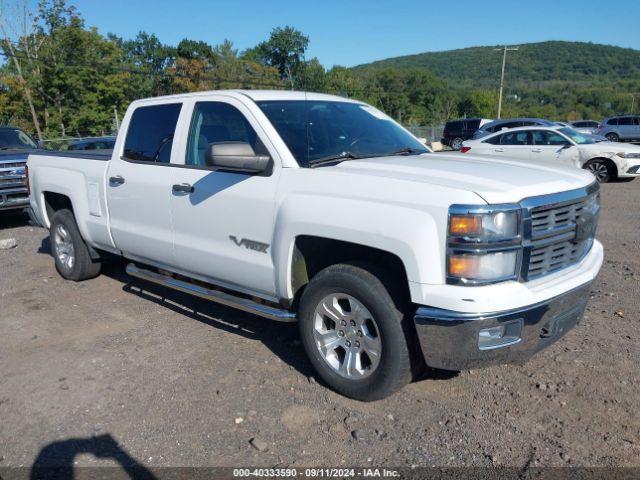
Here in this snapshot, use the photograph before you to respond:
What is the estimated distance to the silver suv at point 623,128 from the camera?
28.3 m

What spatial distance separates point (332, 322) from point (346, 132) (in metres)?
1.57

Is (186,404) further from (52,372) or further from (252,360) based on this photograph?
(52,372)

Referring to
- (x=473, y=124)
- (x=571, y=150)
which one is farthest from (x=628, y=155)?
(x=473, y=124)

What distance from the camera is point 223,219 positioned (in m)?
4.02

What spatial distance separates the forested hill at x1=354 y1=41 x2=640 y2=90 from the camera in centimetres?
12206

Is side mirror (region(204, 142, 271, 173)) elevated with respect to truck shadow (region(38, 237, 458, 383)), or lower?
elevated

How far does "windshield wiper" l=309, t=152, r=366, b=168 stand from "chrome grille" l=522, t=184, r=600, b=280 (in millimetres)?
1412

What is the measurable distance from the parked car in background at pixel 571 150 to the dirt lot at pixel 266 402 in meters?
10.1

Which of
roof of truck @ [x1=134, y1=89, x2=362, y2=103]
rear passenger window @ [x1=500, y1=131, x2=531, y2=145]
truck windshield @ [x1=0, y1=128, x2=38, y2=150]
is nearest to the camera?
roof of truck @ [x1=134, y1=89, x2=362, y2=103]

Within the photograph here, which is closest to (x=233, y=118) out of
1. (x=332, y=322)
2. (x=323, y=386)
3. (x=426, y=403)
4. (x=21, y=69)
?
(x=332, y=322)

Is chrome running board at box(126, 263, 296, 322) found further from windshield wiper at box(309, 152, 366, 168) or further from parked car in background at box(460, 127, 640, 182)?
parked car in background at box(460, 127, 640, 182)

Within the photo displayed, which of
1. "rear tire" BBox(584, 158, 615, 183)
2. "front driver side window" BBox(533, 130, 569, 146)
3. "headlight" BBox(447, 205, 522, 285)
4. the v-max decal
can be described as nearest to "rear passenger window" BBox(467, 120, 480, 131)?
"front driver side window" BBox(533, 130, 569, 146)

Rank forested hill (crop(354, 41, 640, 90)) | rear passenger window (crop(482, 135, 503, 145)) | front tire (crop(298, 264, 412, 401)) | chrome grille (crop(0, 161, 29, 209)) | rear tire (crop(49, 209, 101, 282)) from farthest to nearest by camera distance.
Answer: forested hill (crop(354, 41, 640, 90)) < rear passenger window (crop(482, 135, 503, 145)) < chrome grille (crop(0, 161, 29, 209)) < rear tire (crop(49, 209, 101, 282)) < front tire (crop(298, 264, 412, 401))

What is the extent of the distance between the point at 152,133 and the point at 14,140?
7.98 metres
